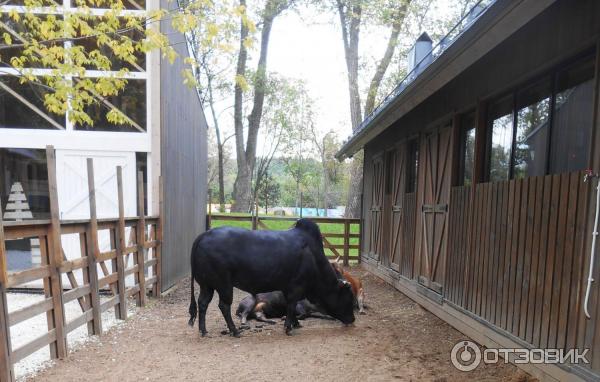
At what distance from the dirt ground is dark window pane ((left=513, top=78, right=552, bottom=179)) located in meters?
1.91

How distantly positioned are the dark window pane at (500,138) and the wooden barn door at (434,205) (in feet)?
3.00

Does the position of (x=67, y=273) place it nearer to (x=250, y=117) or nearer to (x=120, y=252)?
(x=120, y=252)

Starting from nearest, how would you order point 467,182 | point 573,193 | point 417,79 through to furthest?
1. point 573,193
2. point 417,79
3. point 467,182

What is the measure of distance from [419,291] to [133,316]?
4369 millimetres

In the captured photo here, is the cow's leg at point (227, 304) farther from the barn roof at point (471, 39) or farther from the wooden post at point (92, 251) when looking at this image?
the barn roof at point (471, 39)

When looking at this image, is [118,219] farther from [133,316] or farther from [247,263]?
[247,263]

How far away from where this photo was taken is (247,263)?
4.90 meters

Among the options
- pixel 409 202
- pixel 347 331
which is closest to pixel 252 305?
pixel 347 331

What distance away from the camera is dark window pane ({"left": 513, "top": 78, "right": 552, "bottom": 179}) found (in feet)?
12.0

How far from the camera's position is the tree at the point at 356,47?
16.0m

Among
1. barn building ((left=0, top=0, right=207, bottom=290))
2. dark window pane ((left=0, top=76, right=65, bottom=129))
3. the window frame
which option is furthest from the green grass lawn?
the window frame

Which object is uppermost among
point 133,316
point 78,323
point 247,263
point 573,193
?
point 573,193

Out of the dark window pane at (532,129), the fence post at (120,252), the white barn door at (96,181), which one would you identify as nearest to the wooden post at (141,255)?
the fence post at (120,252)

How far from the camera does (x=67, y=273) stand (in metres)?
4.11
